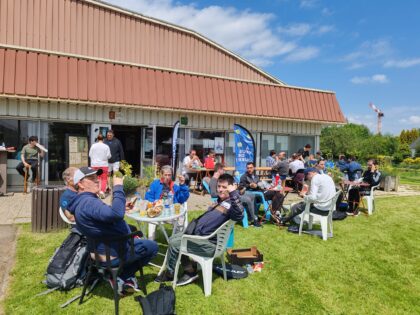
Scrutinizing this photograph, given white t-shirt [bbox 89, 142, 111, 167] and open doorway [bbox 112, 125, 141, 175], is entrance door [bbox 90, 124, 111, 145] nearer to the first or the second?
open doorway [bbox 112, 125, 141, 175]

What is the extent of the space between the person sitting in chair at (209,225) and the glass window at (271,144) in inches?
390

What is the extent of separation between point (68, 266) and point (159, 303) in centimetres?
127

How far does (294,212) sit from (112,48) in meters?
10.9

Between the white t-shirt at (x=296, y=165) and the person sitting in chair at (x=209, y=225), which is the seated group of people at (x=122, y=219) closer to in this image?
the person sitting in chair at (x=209, y=225)

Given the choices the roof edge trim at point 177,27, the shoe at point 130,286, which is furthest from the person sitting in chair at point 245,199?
the roof edge trim at point 177,27

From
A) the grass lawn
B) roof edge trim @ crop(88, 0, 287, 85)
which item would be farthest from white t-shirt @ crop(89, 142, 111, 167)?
roof edge trim @ crop(88, 0, 287, 85)

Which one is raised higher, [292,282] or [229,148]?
[229,148]

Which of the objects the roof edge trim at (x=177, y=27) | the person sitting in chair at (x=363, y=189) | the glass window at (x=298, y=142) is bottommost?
the person sitting in chair at (x=363, y=189)

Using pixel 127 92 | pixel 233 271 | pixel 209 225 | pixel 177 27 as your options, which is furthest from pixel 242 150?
pixel 177 27

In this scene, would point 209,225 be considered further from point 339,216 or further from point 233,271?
point 339,216

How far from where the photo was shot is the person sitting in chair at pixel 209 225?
3.60m

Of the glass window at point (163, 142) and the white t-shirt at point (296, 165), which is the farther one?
the glass window at point (163, 142)

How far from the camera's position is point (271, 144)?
44.9 ft

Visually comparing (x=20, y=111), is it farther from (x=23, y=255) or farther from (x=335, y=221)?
(x=335, y=221)
